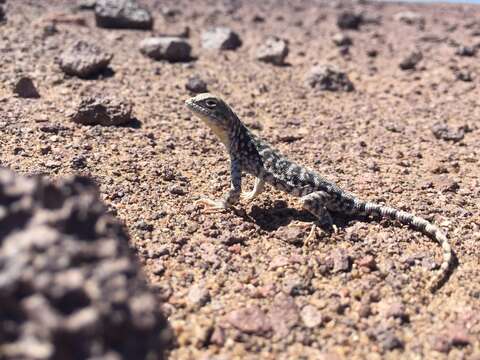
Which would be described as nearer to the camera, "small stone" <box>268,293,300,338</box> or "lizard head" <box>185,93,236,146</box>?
"small stone" <box>268,293,300,338</box>

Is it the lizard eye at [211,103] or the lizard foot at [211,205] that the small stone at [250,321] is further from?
the lizard eye at [211,103]

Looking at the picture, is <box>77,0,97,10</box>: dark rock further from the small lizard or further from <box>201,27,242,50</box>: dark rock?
the small lizard

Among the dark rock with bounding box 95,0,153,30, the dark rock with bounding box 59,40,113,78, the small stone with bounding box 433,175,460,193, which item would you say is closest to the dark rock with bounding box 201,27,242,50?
the dark rock with bounding box 95,0,153,30

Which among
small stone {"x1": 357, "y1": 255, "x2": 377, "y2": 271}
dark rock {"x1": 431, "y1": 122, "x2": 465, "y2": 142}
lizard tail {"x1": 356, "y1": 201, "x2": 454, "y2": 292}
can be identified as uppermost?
lizard tail {"x1": 356, "y1": 201, "x2": 454, "y2": 292}

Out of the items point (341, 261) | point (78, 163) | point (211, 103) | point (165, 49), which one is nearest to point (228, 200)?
point (211, 103)

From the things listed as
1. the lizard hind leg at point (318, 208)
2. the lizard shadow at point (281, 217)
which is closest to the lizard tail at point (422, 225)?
the lizard shadow at point (281, 217)

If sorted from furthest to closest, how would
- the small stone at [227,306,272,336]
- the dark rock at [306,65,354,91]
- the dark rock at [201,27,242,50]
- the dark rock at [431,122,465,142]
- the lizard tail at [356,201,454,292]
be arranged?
the dark rock at [201,27,242,50] < the dark rock at [306,65,354,91] < the dark rock at [431,122,465,142] < the lizard tail at [356,201,454,292] < the small stone at [227,306,272,336]

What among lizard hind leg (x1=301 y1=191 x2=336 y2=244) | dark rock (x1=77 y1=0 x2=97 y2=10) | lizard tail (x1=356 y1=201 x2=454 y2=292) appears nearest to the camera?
lizard tail (x1=356 y1=201 x2=454 y2=292)
